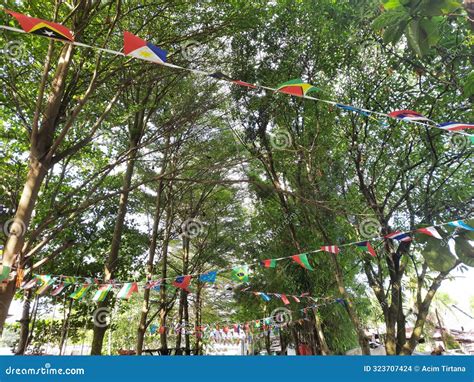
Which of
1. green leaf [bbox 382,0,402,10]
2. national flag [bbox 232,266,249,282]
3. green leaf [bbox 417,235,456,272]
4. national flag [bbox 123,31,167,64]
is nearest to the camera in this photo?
green leaf [bbox 382,0,402,10]

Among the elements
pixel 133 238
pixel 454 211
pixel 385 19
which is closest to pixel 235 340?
pixel 133 238

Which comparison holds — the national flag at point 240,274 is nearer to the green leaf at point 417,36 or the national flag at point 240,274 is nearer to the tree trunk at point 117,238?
the tree trunk at point 117,238

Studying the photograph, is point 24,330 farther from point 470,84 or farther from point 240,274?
point 470,84

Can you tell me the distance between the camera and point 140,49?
3.52m

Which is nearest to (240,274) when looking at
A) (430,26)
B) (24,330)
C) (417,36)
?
(417,36)

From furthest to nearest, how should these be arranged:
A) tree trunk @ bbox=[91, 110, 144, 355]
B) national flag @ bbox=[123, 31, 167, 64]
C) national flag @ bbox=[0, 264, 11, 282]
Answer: tree trunk @ bbox=[91, 110, 144, 355] → national flag @ bbox=[0, 264, 11, 282] → national flag @ bbox=[123, 31, 167, 64]

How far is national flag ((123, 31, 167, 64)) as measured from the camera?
11.1 feet

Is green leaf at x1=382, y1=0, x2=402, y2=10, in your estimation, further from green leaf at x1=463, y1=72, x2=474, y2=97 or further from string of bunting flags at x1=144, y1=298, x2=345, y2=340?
string of bunting flags at x1=144, y1=298, x2=345, y2=340

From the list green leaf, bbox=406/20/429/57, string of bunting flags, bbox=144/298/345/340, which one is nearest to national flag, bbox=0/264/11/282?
green leaf, bbox=406/20/429/57

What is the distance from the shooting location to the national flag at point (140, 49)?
11.1ft

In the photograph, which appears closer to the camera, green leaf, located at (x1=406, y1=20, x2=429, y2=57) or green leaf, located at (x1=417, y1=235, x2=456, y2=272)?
green leaf, located at (x1=406, y1=20, x2=429, y2=57)

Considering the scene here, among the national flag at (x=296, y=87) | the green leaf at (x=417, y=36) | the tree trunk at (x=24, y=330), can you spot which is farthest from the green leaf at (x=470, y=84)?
the tree trunk at (x=24, y=330)

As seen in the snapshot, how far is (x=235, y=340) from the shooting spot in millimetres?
19594

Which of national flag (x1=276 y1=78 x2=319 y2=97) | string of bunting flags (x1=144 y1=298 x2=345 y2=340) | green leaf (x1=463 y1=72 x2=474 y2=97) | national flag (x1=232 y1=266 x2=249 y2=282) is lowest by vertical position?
string of bunting flags (x1=144 y1=298 x2=345 y2=340)
